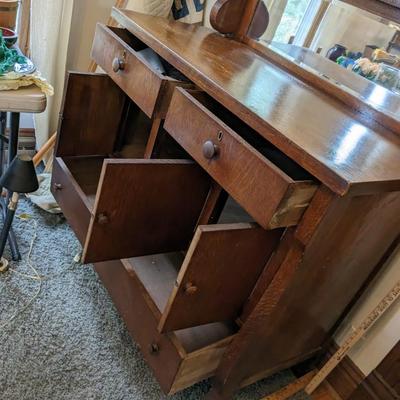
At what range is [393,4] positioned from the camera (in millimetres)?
900

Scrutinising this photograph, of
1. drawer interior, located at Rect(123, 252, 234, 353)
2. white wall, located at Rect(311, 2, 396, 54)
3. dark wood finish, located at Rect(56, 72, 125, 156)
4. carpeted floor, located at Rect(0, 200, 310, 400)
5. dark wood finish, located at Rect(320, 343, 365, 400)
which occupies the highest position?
white wall, located at Rect(311, 2, 396, 54)

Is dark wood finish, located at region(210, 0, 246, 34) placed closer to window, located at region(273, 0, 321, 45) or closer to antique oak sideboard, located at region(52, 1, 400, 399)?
antique oak sideboard, located at region(52, 1, 400, 399)

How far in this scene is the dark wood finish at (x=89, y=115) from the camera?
3.66 ft

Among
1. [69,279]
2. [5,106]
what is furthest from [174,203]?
[69,279]

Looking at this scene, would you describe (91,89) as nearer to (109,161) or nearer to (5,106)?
(5,106)

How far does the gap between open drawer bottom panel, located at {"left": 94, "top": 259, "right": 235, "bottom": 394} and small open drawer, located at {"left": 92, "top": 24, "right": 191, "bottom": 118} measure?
39 centimetres

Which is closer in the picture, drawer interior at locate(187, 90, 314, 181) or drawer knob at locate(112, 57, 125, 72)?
drawer interior at locate(187, 90, 314, 181)

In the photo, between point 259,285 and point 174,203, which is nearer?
point 259,285

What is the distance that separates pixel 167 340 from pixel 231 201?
36 cm

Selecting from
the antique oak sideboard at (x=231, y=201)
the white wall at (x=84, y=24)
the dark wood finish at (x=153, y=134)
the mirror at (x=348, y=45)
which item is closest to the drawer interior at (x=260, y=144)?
the antique oak sideboard at (x=231, y=201)

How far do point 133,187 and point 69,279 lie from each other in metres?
0.60

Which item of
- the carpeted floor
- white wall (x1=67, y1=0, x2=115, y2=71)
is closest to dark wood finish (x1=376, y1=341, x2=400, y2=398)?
the carpeted floor

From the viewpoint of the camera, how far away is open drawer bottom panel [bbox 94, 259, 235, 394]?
0.86 m

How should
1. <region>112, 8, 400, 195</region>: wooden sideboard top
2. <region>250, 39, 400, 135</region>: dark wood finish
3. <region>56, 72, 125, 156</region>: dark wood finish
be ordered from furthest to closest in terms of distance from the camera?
<region>56, 72, 125, 156</region>: dark wood finish
<region>250, 39, 400, 135</region>: dark wood finish
<region>112, 8, 400, 195</region>: wooden sideboard top
